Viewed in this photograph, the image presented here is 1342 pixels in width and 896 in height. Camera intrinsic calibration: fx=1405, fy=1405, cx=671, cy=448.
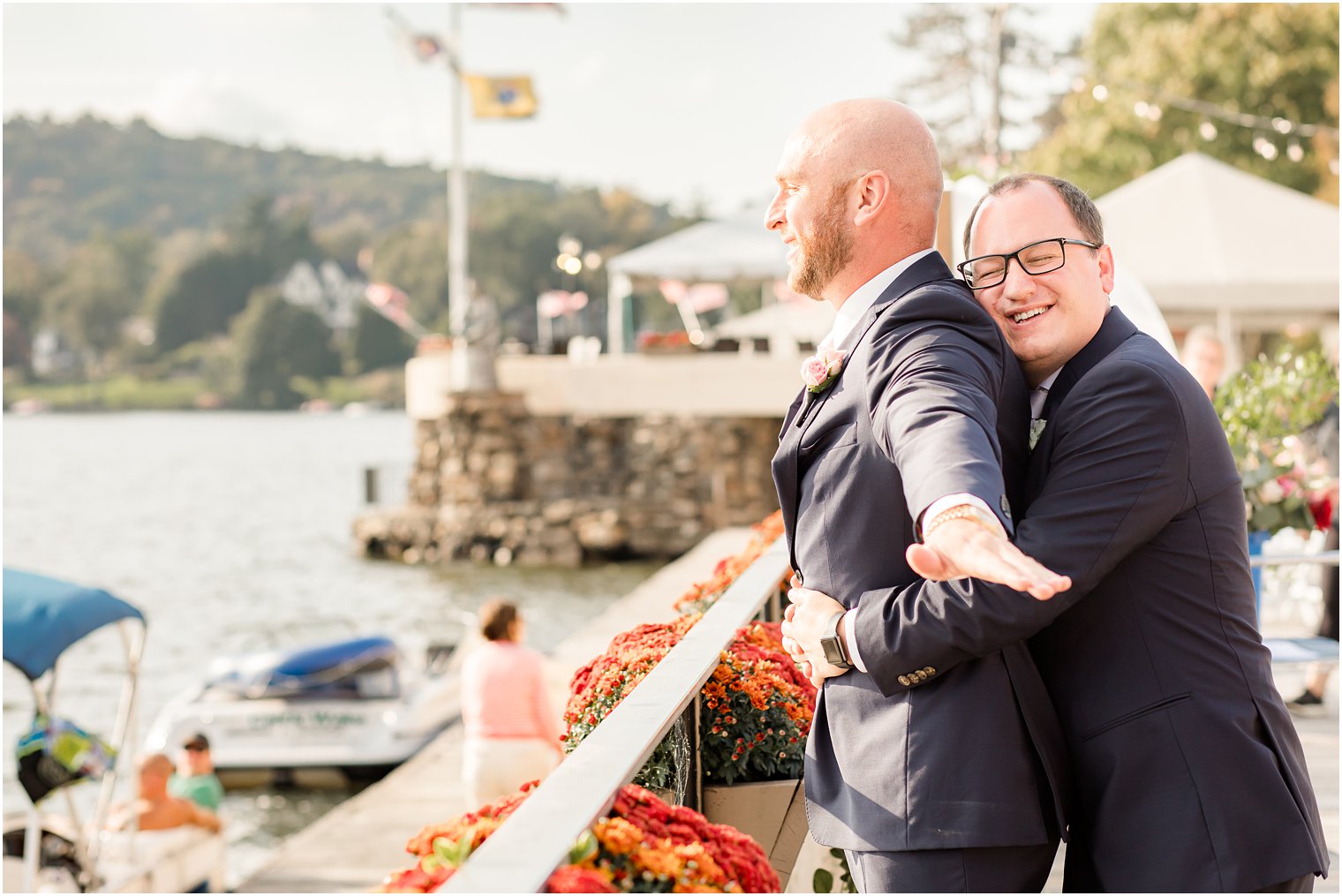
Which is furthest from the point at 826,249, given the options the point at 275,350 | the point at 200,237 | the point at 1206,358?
the point at 200,237

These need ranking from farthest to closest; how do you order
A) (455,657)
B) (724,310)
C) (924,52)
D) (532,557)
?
(724,310) → (924,52) → (532,557) → (455,657)

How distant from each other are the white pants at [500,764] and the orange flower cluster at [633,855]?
21.4ft

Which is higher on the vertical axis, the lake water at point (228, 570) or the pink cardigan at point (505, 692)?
the pink cardigan at point (505, 692)

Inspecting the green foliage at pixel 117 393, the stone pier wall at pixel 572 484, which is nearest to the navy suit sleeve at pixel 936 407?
the stone pier wall at pixel 572 484

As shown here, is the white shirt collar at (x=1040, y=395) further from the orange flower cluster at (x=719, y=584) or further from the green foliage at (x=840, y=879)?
the orange flower cluster at (x=719, y=584)

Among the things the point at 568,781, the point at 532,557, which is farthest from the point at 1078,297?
the point at 532,557

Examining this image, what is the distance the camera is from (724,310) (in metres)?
98.6

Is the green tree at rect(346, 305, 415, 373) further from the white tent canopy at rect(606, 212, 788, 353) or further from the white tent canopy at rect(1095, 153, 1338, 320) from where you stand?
the white tent canopy at rect(1095, 153, 1338, 320)

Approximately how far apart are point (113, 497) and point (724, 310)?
43.0 m

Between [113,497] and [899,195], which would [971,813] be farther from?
[113,497]

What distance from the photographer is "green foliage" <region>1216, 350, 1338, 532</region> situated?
579 centimetres

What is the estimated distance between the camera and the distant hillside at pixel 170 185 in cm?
12975

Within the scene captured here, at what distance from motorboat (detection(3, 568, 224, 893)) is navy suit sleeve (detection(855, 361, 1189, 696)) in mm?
7807

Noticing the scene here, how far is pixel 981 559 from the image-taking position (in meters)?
1.50
